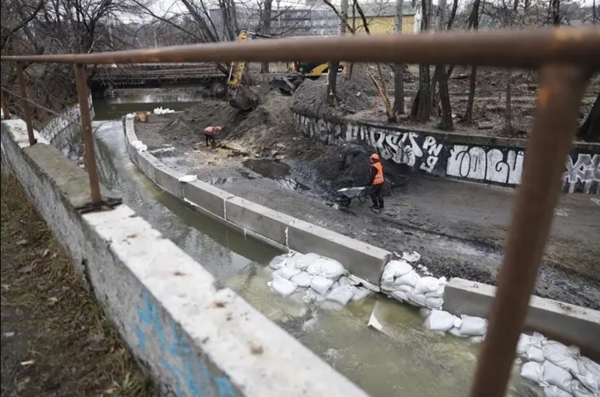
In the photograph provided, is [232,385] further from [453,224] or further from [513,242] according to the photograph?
[453,224]

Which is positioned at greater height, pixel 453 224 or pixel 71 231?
pixel 71 231

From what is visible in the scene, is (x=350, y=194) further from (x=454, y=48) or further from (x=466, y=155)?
(x=454, y=48)

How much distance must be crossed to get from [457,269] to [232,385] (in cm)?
607

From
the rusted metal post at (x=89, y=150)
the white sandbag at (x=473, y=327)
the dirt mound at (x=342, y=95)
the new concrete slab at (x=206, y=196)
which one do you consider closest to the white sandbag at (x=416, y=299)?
the white sandbag at (x=473, y=327)

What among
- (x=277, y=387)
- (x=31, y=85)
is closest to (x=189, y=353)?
(x=277, y=387)

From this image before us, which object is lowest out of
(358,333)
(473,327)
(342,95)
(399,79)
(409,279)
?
(358,333)

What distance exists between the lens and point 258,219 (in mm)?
8477

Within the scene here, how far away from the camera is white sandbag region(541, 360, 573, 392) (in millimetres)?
4516

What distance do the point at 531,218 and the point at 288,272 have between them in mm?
6192

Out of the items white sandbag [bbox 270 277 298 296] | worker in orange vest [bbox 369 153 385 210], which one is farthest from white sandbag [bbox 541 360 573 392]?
worker in orange vest [bbox 369 153 385 210]

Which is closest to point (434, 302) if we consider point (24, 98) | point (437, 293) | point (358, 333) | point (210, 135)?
point (437, 293)

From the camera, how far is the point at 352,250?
22.4ft

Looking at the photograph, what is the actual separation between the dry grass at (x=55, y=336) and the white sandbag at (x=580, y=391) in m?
4.62

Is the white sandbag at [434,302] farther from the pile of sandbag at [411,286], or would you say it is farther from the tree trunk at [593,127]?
the tree trunk at [593,127]
